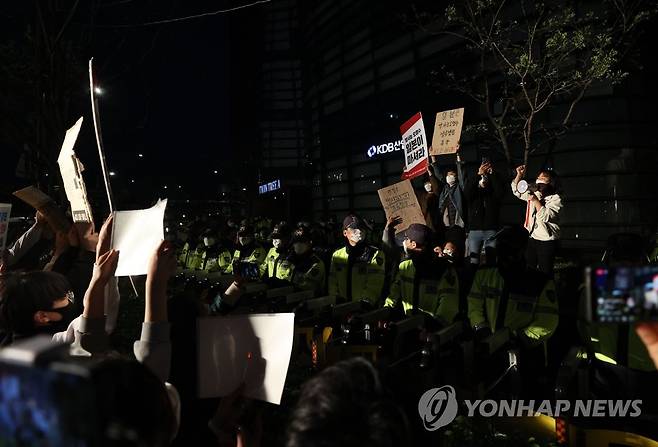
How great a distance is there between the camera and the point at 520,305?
3.99m

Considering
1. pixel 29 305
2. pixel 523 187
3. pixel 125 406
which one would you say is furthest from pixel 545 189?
pixel 125 406

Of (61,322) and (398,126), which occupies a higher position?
(398,126)

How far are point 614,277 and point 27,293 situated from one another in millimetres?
2286

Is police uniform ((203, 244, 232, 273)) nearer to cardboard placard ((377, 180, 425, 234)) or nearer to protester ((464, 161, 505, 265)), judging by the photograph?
cardboard placard ((377, 180, 425, 234))

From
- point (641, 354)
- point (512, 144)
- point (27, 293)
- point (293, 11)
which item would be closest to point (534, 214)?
point (641, 354)

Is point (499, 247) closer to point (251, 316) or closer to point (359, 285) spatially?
point (359, 285)

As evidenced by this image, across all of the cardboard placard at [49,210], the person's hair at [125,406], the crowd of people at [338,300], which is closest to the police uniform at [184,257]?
the crowd of people at [338,300]

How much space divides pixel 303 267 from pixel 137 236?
15.9ft

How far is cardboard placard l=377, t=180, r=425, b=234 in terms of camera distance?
5961mm

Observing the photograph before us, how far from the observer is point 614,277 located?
1.05 meters

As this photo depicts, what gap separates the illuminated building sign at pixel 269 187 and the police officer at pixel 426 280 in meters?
32.9

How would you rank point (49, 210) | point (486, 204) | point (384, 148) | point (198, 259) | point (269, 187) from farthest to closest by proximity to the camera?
point (269, 187)
point (384, 148)
point (198, 259)
point (486, 204)
point (49, 210)

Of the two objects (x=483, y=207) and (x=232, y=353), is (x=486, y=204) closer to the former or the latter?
(x=483, y=207)

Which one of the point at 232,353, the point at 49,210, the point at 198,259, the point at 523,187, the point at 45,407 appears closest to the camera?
the point at 45,407
